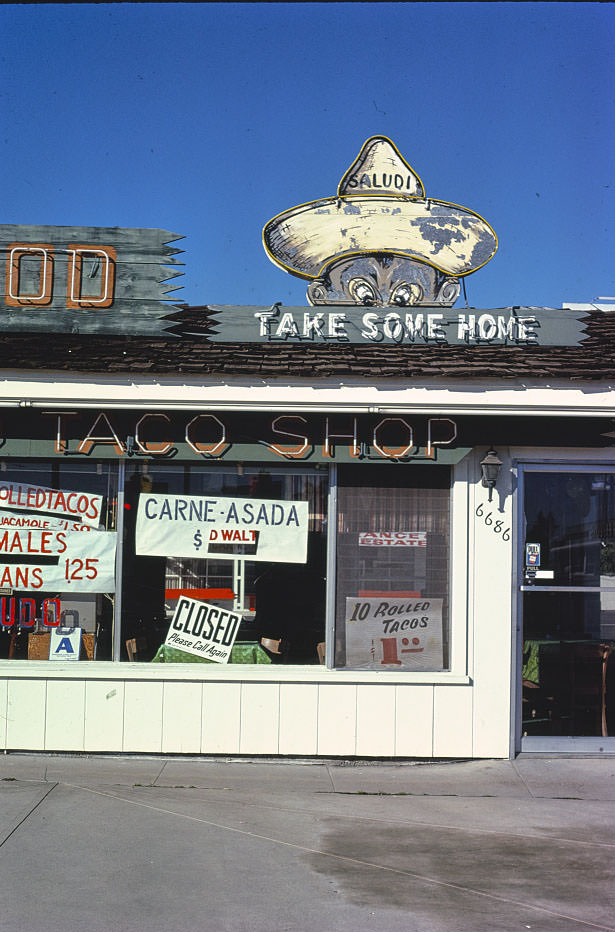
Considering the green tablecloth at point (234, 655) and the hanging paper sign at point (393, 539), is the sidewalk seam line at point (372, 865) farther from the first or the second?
the hanging paper sign at point (393, 539)

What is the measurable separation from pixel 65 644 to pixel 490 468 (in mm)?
3910

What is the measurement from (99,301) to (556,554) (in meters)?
4.56

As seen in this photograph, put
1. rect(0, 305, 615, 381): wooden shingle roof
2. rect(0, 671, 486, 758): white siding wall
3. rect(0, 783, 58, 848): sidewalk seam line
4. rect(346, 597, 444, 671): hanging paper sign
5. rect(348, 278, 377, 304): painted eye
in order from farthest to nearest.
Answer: rect(348, 278, 377, 304): painted eye < rect(346, 597, 444, 671): hanging paper sign < rect(0, 671, 486, 758): white siding wall < rect(0, 305, 615, 381): wooden shingle roof < rect(0, 783, 58, 848): sidewalk seam line

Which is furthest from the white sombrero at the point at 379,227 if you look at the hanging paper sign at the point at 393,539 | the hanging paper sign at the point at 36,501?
the hanging paper sign at the point at 36,501

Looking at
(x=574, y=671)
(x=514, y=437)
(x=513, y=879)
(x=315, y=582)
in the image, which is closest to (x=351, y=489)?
(x=315, y=582)

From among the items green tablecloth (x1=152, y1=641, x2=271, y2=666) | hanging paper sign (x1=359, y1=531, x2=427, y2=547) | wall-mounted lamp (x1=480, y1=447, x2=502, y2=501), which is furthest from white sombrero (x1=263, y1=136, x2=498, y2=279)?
green tablecloth (x1=152, y1=641, x2=271, y2=666)

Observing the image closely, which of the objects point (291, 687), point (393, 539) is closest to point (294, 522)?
point (393, 539)

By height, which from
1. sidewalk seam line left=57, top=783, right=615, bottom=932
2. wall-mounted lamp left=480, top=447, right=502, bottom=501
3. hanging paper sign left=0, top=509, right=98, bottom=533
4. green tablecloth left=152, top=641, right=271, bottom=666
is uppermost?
wall-mounted lamp left=480, top=447, right=502, bottom=501

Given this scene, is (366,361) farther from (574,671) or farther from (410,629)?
(574,671)

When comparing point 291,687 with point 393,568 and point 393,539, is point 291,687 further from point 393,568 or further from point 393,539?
point 393,539

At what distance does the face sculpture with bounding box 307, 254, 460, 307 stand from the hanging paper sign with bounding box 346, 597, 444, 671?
284 centimetres

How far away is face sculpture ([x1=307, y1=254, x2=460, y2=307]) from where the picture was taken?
8.75m

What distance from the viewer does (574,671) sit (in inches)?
319

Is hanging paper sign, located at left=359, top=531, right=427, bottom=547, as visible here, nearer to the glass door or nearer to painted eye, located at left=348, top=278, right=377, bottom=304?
the glass door
